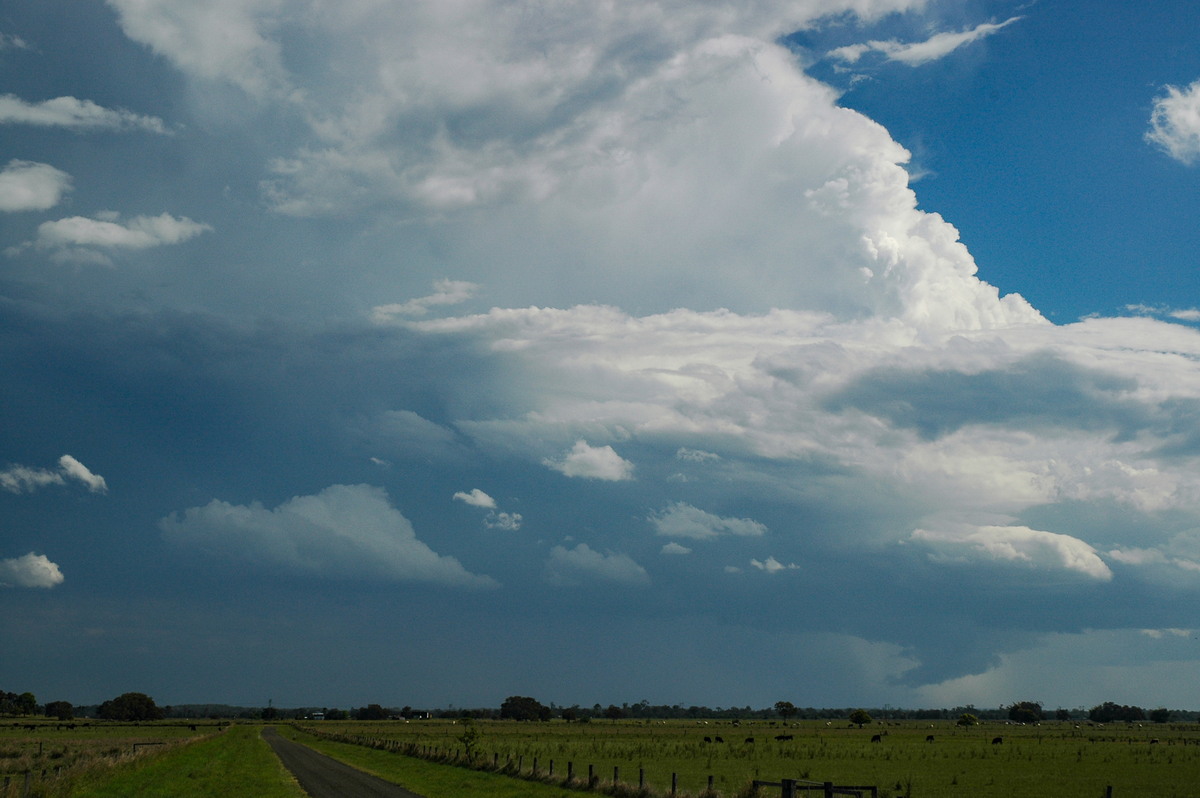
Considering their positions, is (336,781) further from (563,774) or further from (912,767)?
(912,767)

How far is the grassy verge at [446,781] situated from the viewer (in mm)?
37875

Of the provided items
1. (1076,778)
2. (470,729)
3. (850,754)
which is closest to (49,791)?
(470,729)

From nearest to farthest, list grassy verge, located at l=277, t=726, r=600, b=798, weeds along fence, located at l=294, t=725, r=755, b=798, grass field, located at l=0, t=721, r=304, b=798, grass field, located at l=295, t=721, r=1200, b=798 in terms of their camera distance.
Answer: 1. weeds along fence, located at l=294, t=725, r=755, b=798
2. grass field, located at l=0, t=721, r=304, b=798
3. grassy verge, located at l=277, t=726, r=600, b=798
4. grass field, located at l=295, t=721, r=1200, b=798

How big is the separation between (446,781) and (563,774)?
5.92 meters

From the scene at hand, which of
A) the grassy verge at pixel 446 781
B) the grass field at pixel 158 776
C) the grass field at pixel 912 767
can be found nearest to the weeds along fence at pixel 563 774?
the grass field at pixel 912 767

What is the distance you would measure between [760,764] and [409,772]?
23.8 meters

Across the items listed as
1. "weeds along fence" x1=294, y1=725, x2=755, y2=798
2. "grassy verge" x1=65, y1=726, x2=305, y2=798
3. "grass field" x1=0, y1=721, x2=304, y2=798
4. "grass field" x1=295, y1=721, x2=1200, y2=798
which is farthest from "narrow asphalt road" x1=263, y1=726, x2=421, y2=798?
"grass field" x1=295, y1=721, x2=1200, y2=798

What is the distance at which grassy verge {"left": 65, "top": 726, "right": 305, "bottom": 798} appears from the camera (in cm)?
3747

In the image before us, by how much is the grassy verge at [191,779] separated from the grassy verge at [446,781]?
532cm

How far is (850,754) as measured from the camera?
2790 inches

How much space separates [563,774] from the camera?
4553 centimetres

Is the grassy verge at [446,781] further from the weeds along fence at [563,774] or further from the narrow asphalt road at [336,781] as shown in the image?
the narrow asphalt road at [336,781]

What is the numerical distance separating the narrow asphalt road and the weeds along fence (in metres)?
6.00

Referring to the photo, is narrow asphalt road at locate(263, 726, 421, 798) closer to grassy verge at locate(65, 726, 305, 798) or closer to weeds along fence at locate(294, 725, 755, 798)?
grassy verge at locate(65, 726, 305, 798)
